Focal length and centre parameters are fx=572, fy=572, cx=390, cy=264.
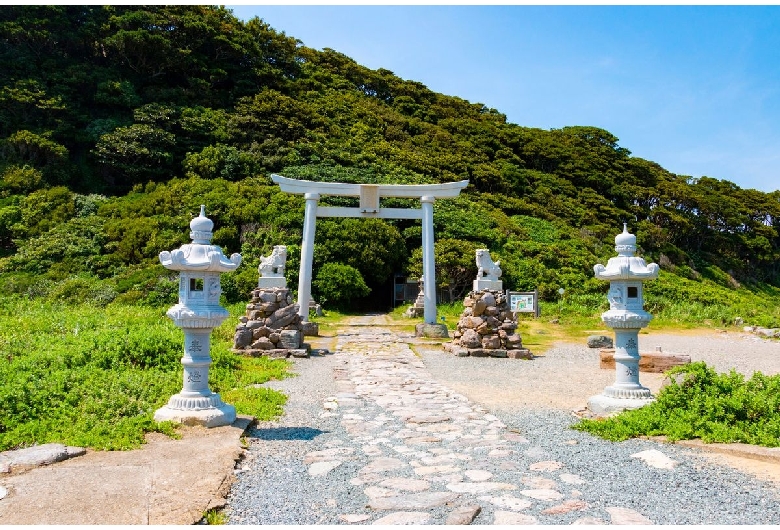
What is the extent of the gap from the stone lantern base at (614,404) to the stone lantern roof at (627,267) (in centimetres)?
142

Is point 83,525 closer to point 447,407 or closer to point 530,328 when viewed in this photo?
point 447,407

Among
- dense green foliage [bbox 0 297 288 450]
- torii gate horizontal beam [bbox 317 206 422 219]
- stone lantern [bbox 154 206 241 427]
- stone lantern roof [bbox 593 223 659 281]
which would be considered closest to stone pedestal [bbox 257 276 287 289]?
dense green foliage [bbox 0 297 288 450]

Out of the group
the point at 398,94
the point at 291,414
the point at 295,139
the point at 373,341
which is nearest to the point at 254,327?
the point at 373,341

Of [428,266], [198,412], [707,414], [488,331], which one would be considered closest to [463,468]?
[707,414]

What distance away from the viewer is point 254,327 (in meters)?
12.6

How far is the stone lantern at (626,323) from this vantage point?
6723mm

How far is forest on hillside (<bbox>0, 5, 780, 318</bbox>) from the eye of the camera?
22.8 metres

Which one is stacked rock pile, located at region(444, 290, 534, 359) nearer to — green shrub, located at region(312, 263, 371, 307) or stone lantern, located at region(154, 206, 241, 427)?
stone lantern, located at region(154, 206, 241, 427)

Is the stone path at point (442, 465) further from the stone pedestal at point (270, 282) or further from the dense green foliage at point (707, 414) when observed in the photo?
the stone pedestal at point (270, 282)

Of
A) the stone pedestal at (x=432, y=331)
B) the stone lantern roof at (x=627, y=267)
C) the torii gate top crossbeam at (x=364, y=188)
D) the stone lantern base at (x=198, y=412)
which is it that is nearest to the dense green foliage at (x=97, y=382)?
the stone lantern base at (x=198, y=412)

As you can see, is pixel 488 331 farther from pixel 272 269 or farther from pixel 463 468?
pixel 463 468

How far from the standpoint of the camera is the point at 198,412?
5.89 meters

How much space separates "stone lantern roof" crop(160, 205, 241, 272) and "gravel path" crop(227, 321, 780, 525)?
183cm

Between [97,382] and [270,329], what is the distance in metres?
5.56
